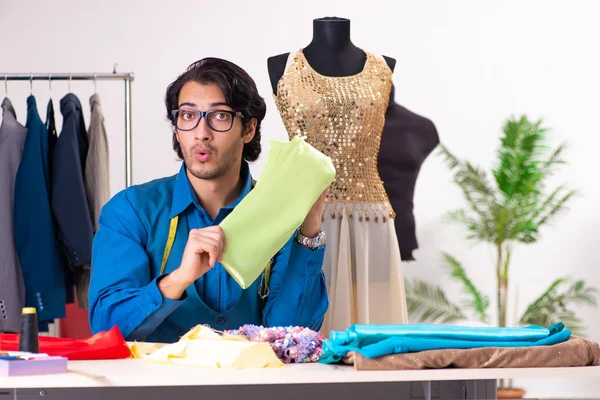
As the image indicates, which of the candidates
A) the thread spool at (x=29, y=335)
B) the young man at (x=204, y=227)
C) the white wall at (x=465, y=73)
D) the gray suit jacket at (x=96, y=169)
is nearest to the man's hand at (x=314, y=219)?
the young man at (x=204, y=227)

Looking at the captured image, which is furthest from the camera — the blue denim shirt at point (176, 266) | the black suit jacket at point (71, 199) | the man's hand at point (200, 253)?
the black suit jacket at point (71, 199)

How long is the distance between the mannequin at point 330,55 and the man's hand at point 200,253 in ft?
4.20

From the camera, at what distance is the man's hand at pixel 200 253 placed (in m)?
1.70

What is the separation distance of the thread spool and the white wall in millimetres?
3910

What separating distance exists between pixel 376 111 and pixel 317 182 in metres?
1.05

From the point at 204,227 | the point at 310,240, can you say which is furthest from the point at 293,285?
the point at 204,227

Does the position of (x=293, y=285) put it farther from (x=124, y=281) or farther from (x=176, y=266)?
(x=124, y=281)

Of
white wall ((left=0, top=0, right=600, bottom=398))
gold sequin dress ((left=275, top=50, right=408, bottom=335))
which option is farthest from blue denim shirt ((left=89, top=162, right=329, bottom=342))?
white wall ((left=0, top=0, right=600, bottom=398))

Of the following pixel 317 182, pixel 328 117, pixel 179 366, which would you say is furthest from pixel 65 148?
pixel 179 366

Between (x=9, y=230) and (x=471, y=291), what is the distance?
9.95 feet

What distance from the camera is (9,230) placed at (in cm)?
348

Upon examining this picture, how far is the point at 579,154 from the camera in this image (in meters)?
5.81

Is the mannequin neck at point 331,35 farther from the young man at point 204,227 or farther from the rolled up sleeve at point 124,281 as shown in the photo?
the rolled up sleeve at point 124,281

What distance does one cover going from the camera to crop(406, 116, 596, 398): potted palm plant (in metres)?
5.29
